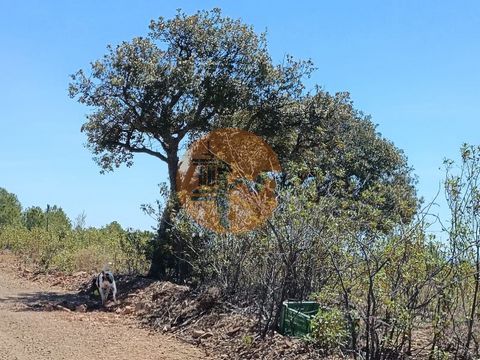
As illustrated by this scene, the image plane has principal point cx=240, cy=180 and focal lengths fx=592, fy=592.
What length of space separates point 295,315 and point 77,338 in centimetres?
335

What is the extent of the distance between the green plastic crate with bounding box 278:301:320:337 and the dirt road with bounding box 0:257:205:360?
1207 mm

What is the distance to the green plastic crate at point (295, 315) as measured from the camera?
25.1 feet

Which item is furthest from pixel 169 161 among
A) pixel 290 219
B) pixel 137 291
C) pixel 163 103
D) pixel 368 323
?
pixel 368 323

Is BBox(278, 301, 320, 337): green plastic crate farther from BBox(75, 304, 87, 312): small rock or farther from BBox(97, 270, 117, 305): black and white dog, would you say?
BBox(97, 270, 117, 305): black and white dog

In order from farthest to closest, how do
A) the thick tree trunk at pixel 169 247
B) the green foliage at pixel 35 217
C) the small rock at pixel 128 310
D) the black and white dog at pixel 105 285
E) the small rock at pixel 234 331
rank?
the green foliage at pixel 35 217 → the thick tree trunk at pixel 169 247 → the black and white dog at pixel 105 285 → the small rock at pixel 128 310 → the small rock at pixel 234 331

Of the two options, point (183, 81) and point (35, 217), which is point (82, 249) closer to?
point (183, 81)

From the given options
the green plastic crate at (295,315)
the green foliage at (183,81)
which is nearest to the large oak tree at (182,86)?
the green foliage at (183,81)

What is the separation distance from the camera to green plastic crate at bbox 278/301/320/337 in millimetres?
7637

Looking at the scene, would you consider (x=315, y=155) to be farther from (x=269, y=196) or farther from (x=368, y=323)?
(x=368, y=323)

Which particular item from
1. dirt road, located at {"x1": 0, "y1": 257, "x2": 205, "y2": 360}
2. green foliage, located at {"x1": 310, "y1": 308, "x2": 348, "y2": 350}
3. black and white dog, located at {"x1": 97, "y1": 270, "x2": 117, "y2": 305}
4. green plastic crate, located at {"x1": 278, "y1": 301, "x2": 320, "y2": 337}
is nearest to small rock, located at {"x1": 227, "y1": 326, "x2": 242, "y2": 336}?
dirt road, located at {"x1": 0, "y1": 257, "x2": 205, "y2": 360}

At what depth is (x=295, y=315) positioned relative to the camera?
7750 mm

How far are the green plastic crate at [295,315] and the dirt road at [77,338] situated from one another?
1.21 meters

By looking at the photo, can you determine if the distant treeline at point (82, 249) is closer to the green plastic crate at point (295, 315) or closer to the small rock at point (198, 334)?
the small rock at point (198, 334)

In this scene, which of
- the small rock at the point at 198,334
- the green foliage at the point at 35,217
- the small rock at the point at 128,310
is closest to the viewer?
the small rock at the point at 198,334
